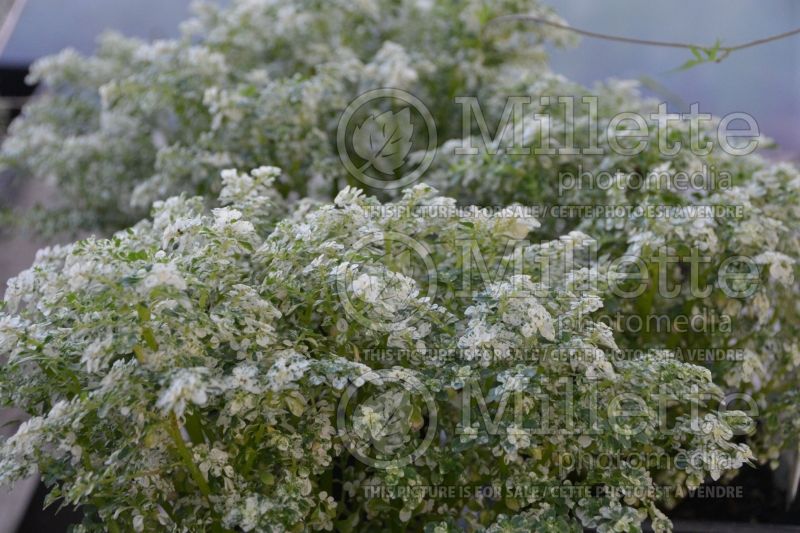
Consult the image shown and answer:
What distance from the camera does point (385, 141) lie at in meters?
2.35

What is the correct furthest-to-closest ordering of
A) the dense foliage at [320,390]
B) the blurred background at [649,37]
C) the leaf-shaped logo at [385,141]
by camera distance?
the blurred background at [649,37], the leaf-shaped logo at [385,141], the dense foliage at [320,390]

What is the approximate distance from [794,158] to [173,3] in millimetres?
3026

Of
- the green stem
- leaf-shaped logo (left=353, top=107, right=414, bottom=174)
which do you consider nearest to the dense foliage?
the green stem

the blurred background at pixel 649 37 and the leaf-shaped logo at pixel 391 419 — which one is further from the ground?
the blurred background at pixel 649 37

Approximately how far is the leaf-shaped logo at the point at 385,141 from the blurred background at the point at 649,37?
159cm

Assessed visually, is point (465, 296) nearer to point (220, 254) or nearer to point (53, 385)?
point (220, 254)

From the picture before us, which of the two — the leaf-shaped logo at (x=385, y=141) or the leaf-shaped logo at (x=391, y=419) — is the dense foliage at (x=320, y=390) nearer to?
the leaf-shaped logo at (x=391, y=419)

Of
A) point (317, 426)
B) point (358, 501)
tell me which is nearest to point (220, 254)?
point (317, 426)

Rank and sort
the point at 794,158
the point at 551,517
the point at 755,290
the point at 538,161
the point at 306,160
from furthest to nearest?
the point at 794,158, the point at 306,160, the point at 538,161, the point at 755,290, the point at 551,517

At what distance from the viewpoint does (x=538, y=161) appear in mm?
2000

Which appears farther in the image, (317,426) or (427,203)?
(427,203)

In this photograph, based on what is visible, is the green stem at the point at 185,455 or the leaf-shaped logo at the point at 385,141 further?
the leaf-shaped logo at the point at 385,141

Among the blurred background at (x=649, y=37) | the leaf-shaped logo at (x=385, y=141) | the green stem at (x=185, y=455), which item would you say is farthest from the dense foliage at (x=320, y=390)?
the blurred background at (x=649, y=37)

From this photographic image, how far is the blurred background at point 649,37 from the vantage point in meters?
3.63
